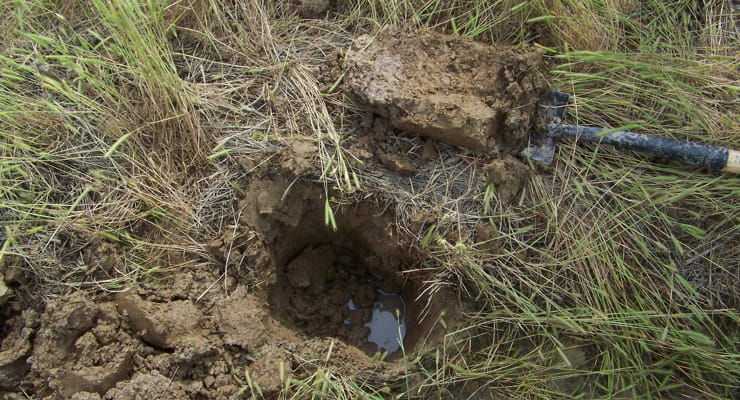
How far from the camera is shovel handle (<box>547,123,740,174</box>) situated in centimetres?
190

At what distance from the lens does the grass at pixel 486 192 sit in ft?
6.24

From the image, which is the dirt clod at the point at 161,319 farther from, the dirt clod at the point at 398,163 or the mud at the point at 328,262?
the dirt clod at the point at 398,163

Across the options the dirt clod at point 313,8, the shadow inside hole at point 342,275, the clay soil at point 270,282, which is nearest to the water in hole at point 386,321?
the shadow inside hole at point 342,275

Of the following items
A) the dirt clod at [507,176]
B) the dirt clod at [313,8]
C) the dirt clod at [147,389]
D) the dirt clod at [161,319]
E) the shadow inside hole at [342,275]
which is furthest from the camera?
the dirt clod at [313,8]

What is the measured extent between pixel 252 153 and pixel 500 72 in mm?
1038

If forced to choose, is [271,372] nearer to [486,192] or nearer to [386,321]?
[386,321]

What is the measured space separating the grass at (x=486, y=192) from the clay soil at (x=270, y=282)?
3.0 inches

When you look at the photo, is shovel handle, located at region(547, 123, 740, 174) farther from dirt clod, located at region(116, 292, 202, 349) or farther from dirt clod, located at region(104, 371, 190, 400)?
dirt clod, located at region(104, 371, 190, 400)

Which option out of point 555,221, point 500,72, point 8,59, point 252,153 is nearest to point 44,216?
point 8,59

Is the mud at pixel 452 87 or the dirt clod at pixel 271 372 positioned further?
the mud at pixel 452 87

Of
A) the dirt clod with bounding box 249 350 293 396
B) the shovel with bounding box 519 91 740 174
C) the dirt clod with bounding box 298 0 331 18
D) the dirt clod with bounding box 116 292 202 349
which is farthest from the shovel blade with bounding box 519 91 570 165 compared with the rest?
the dirt clod with bounding box 116 292 202 349

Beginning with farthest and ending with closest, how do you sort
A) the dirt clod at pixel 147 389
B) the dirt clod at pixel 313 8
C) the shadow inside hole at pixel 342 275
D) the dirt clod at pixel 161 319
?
the dirt clod at pixel 313 8, the shadow inside hole at pixel 342 275, the dirt clod at pixel 161 319, the dirt clod at pixel 147 389

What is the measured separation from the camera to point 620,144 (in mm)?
1988

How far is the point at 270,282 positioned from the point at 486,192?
3.10 feet
